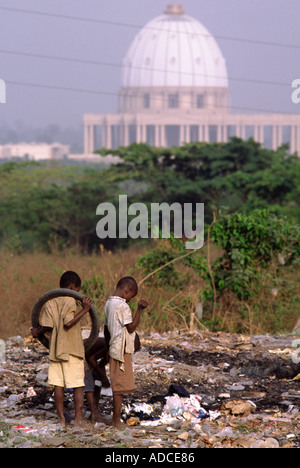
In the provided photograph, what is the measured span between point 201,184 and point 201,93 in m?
82.5

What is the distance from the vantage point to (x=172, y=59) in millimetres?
108375

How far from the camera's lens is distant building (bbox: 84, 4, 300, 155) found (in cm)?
10262

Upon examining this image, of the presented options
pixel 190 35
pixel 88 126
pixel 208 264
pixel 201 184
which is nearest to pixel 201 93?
pixel 190 35

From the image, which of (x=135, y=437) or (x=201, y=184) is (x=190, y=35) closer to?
(x=201, y=184)

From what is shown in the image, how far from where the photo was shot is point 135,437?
17.4ft

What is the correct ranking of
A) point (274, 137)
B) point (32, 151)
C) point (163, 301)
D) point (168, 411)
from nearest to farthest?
point (168, 411)
point (163, 301)
point (32, 151)
point (274, 137)

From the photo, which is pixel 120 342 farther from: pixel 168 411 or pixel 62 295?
pixel 168 411

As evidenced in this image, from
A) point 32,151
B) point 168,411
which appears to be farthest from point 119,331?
point 32,151

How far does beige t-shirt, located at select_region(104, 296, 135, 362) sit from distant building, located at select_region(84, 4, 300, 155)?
94.6 metres

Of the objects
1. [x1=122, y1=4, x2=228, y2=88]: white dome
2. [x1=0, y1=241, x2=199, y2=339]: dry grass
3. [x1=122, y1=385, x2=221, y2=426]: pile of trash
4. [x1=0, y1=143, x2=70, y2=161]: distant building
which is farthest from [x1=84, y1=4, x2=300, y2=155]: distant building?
[x1=122, y1=385, x2=221, y2=426]: pile of trash

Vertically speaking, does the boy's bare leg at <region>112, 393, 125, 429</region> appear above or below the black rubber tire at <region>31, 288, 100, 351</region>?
below

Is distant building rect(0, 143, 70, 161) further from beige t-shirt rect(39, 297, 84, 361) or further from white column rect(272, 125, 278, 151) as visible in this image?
beige t-shirt rect(39, 297, 84, 361)

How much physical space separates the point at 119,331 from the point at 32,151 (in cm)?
9558

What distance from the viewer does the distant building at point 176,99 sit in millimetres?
102625
